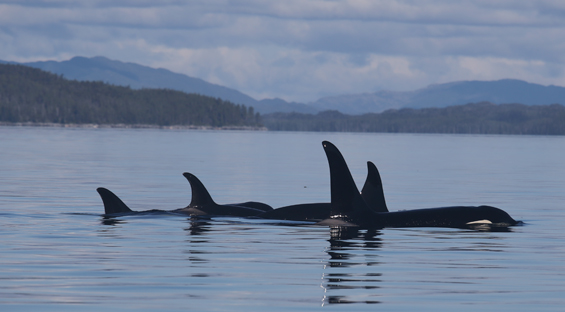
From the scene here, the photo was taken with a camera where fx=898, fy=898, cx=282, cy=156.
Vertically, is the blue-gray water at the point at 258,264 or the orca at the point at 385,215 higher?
the orca at the point at 385,215

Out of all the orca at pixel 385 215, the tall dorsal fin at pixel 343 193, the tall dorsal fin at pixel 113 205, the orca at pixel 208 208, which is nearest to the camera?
the tall dorsal fin at pixel 343 193

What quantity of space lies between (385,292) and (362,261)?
3251mm

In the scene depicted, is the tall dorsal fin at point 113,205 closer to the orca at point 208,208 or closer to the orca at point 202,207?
the orca at point 202,207

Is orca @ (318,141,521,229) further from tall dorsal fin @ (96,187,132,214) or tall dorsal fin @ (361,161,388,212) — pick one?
tall dorsal fin @ (96,187,132,214)

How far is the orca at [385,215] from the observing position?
1972 centimetres

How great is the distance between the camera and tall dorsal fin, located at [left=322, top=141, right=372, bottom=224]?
19016mm

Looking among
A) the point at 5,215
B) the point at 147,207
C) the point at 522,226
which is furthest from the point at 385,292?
the point at 147,207

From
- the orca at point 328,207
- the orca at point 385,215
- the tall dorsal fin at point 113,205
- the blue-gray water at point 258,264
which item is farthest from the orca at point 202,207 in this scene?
the orca at point 385,215

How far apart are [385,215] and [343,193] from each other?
2.20 metres

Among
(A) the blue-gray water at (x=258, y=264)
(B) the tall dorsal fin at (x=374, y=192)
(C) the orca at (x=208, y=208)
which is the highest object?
(B) the tall dorsal fin at (x=374, y=192)

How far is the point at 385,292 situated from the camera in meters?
13.4

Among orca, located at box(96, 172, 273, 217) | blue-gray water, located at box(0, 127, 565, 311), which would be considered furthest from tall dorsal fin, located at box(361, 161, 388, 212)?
orca, located at box(96, 172, 273, 217)

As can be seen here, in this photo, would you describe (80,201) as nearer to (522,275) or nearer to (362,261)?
(362,261)

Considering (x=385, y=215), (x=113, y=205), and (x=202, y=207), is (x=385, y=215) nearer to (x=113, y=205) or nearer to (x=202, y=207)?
(x=202, y=207)
